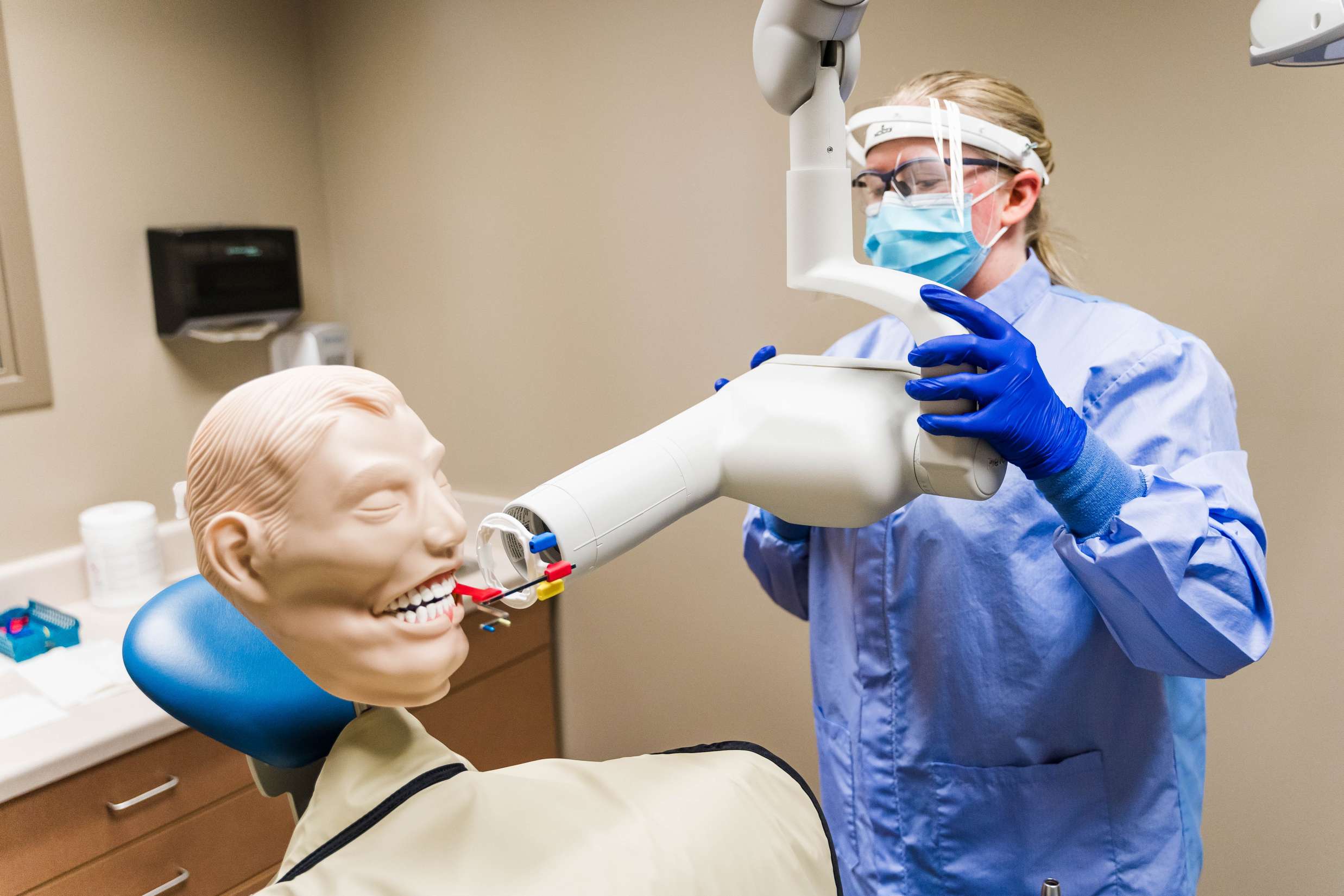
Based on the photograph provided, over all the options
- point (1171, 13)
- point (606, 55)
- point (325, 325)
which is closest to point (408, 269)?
point (325, 325)

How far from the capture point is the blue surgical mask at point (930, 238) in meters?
1.16

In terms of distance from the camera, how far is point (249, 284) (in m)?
2.28

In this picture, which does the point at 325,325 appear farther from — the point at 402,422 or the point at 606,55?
the point at 402,422

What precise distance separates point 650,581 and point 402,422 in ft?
5.27

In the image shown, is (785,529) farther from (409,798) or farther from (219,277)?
(219,277)

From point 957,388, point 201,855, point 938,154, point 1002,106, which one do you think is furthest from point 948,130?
point 201,855

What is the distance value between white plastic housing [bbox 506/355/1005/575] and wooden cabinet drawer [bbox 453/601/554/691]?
1293mm

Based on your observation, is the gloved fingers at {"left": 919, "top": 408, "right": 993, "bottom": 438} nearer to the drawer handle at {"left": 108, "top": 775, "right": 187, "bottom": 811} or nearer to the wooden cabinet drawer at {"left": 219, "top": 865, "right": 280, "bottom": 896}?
the drawer handle at {"left": 108, "top": 775, "right": 187, "bottom": 811}

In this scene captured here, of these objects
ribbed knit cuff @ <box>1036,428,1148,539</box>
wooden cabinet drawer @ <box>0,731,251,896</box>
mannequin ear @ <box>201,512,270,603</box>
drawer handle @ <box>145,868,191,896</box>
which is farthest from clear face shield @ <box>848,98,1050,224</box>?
drawer handle @ <box>145,868,191,896</box>

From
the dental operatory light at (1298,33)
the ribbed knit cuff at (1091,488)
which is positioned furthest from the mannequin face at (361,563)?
the dental operatory light at (1298,33)

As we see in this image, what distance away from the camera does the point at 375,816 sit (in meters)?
0.75

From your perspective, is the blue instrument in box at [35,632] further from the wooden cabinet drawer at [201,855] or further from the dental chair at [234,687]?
the dental chair at [234,687]

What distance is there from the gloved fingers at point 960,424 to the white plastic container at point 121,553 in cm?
180

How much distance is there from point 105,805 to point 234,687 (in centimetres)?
97
